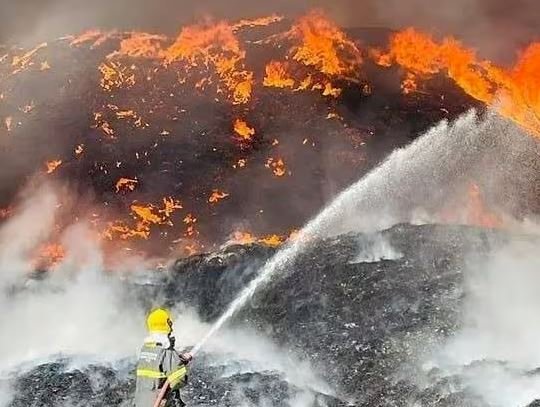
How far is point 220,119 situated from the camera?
44188mm

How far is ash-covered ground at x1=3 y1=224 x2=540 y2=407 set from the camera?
16.4 m

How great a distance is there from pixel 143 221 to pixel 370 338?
846 inches

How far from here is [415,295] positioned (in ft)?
67.7

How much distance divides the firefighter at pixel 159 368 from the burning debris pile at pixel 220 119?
27.4 metres

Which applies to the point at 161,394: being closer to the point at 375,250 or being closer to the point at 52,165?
the point at 375,250

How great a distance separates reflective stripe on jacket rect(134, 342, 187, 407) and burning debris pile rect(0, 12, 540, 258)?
Answer: 90.3 ft

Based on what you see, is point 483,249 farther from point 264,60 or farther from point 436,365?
point 264,60

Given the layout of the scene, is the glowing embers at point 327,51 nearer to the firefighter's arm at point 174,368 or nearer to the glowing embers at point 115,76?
the glowing embers at point 115,76

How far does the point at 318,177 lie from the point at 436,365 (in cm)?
2354

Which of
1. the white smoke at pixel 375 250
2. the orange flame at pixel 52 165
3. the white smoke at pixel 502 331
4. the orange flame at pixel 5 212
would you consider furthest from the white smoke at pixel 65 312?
the white smoke at pixel 502 331

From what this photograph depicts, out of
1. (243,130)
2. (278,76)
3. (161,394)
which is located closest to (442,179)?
(243,130)

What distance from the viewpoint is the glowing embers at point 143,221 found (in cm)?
3756

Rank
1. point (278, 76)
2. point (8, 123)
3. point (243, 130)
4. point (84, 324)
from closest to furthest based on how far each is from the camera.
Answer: point (84, 324), point (243, 130), point (8, 123), point (278, 76)

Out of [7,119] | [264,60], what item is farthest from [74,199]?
[264,60]
